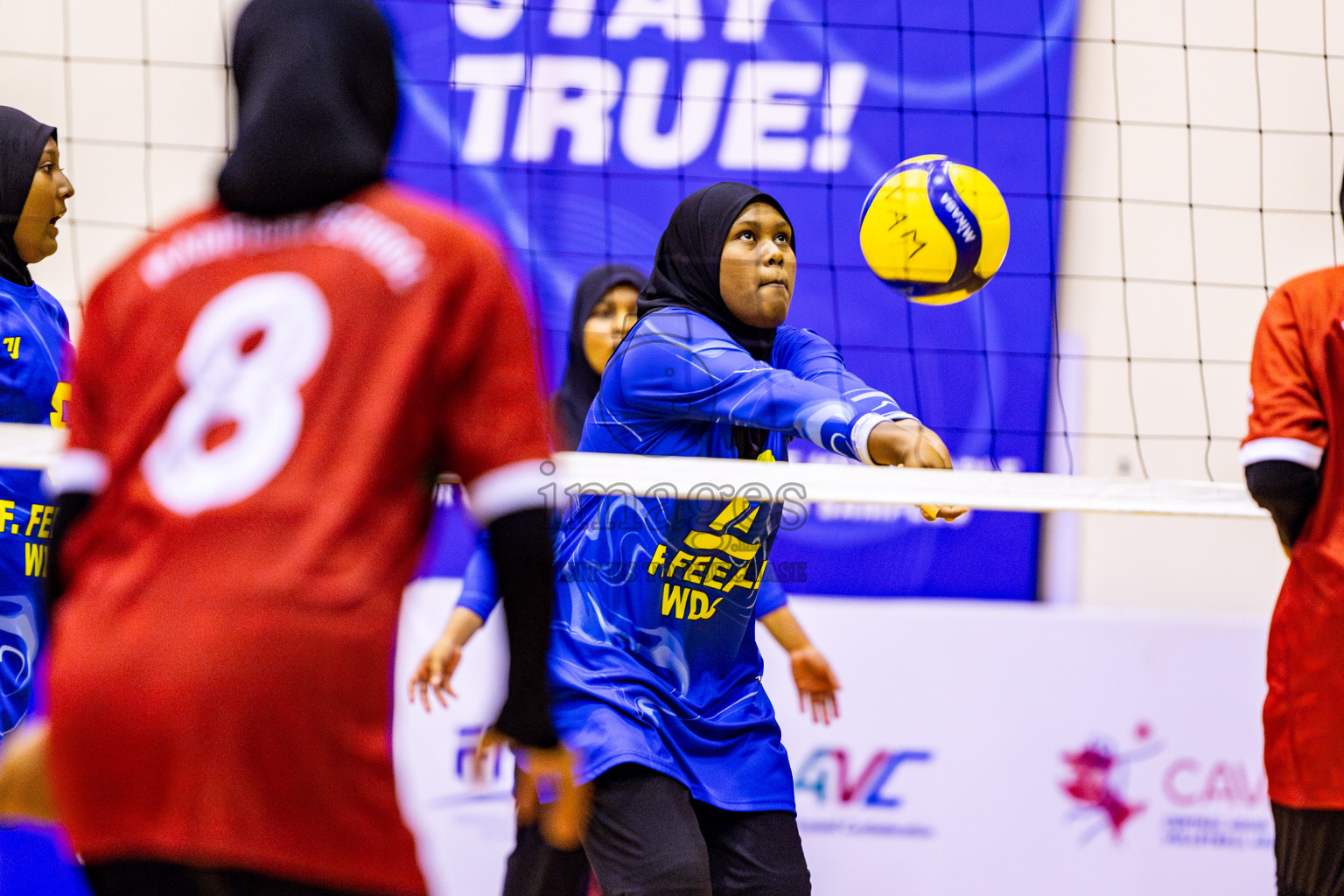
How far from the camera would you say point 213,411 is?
1.38 m

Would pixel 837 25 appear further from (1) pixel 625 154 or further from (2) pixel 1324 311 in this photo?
(2) pixel 1324 311

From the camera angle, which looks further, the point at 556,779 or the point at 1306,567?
the point at 1306,567

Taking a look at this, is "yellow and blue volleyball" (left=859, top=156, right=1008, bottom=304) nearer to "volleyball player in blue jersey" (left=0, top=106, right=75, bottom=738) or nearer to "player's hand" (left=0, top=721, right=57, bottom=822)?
"volleyball player in blue jersey" (left=0, top=106, right=75, bottom=738)

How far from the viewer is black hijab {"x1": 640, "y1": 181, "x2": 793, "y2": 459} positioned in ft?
10.1

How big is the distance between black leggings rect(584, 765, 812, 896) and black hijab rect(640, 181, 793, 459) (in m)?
0.77

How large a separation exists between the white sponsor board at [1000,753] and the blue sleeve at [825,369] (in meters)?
1.79

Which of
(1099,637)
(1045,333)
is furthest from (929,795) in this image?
(1045,333)

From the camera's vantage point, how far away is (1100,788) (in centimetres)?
471

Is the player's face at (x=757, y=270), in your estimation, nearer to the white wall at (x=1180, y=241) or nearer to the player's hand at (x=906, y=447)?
the player's hand at (x=906, y=447)

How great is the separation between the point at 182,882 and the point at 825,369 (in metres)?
1.90

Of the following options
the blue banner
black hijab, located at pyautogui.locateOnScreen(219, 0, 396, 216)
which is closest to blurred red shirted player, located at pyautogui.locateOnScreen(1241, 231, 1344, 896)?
black hijab, located at pyautogui.locateOnScreen(219, 0, 396, 216)

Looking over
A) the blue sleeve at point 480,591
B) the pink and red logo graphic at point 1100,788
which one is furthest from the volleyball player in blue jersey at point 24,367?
the pink and red logo graphic at point 1100,788

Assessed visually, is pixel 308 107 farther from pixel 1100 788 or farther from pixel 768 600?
pixel 1100 788

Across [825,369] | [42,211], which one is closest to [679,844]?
[825,369]
